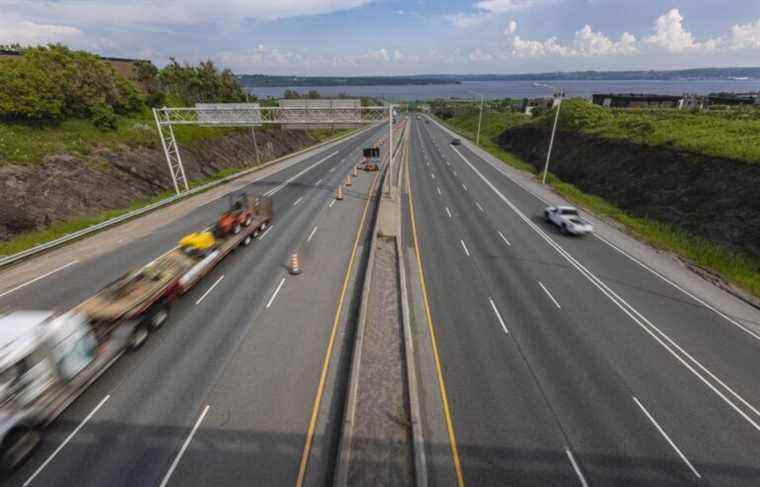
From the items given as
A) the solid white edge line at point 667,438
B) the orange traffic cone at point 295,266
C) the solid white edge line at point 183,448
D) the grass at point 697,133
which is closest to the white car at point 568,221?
the solid white edge line at point 667,438

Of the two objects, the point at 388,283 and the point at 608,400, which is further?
the point at 388,283

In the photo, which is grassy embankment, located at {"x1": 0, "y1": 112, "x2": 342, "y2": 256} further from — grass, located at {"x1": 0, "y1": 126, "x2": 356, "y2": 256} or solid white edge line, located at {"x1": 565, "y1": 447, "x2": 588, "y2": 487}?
solid white edge line, located at {"x1": 565, "y1": 447, "x2": 588, "y2": 487}

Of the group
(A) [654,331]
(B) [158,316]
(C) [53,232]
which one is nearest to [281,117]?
(C) [53,232]

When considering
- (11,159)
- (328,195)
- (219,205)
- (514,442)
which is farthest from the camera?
(328,195)

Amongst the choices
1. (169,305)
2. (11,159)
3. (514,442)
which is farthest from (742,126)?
(11,159)

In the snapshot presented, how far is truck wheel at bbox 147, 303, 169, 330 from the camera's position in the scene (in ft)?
42.5

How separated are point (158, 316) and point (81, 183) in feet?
83.7

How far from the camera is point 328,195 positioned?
3325cm

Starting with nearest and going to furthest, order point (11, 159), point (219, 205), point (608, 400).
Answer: point (608, 400)
point (11, 159)
point (219, 205)

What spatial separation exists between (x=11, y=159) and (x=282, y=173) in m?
24.3

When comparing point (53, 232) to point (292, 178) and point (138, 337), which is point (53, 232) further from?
point (292, 178)

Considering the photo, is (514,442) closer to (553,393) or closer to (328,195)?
(553,393)

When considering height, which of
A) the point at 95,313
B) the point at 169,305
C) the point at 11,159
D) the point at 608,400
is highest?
the point at 11,159

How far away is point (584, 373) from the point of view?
11.6 m
